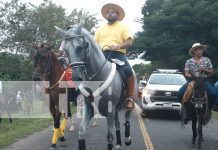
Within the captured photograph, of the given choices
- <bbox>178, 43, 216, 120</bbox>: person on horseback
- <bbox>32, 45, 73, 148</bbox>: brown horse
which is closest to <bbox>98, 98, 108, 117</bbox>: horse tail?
<bbox>32, 45, 73, 148</bbox>: brown horse

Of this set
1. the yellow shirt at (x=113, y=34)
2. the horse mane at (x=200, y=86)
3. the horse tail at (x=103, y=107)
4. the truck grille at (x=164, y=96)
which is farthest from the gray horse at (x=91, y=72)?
the truck grille at (x=164, y=96)

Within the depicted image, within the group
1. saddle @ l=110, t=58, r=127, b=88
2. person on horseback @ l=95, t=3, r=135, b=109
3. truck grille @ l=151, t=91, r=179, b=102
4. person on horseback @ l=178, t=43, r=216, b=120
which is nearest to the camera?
saddle @ l=110, t=58, r=127, b=88

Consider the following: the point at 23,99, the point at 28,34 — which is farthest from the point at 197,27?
the point at 23,99

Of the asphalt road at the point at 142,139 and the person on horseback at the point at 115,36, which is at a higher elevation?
the person on horseback at the point at 115,36

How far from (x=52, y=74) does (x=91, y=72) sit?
9.88 ft

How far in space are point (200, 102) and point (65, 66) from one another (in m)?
3.50

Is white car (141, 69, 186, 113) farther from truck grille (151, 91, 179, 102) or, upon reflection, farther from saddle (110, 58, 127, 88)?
saddle (110, 58, 127, 88)

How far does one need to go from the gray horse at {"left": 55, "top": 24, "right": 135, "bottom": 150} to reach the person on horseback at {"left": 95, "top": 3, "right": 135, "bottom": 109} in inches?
13.4

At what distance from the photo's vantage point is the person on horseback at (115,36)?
862 centimetres

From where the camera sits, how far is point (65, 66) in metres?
11.1

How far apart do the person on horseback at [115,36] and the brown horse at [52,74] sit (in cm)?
172

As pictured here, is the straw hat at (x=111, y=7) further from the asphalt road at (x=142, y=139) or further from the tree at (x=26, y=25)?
the tree at (x=26, y=25)

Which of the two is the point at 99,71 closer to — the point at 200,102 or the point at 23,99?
the point at 200,102

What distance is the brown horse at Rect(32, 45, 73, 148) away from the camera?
9.78 metres
